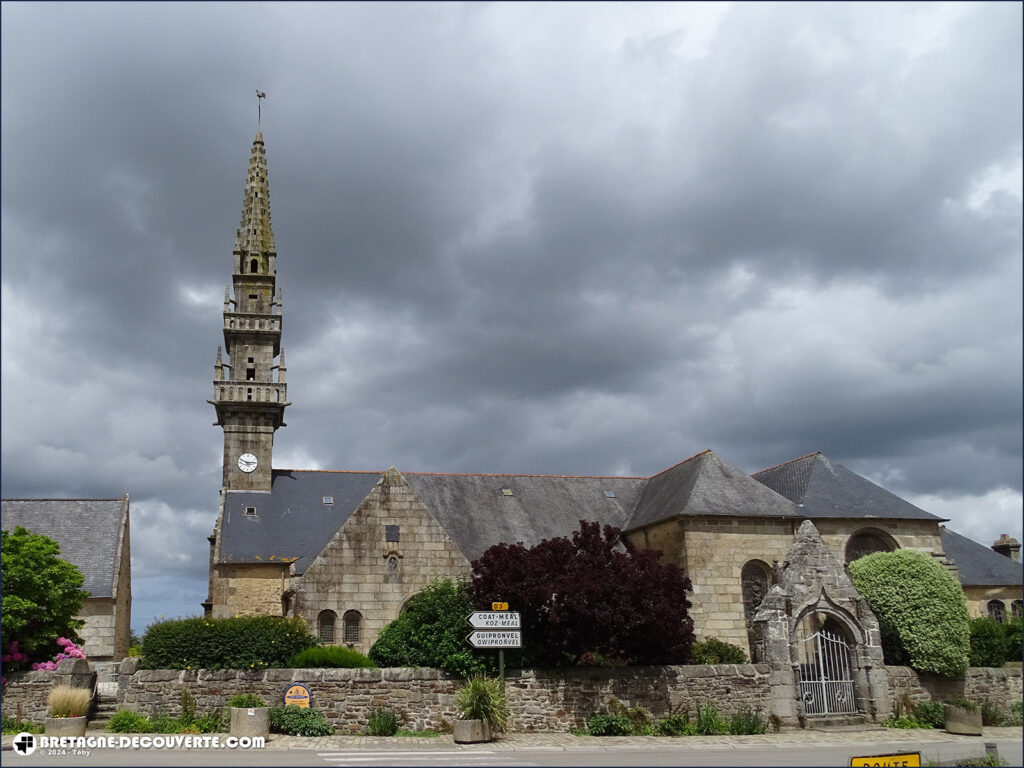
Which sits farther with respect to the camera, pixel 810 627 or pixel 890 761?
pixel 810 627

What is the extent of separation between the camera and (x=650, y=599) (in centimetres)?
1834

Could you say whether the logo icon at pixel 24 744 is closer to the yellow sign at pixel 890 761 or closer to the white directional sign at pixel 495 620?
the white directional sign at pixel 495 620

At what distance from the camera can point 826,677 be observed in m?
19.2

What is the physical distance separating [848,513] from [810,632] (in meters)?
9.34

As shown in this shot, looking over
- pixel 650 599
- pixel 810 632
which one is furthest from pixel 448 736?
pixel 810 632

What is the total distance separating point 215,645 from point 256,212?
2581cm

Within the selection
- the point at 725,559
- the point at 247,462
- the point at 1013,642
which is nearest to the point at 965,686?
the point at 1013,642

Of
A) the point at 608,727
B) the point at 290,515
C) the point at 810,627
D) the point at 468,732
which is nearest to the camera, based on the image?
the point at 468,732

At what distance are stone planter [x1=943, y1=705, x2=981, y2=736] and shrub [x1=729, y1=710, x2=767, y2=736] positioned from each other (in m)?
4.28

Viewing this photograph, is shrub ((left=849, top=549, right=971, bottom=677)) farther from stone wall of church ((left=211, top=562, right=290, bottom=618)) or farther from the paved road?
stone wall of church ((left=211, top=562, right=290, bottom=618))

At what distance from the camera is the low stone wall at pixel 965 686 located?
777 inches

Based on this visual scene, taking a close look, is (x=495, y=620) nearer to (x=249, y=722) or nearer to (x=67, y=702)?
(x=249, y=722)

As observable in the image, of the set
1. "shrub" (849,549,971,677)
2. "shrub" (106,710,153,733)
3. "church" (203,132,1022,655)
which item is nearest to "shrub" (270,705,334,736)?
"shrub" (106,710,153,733)

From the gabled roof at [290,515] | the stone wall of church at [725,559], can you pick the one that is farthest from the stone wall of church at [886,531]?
the gabled roof at [290,515]
